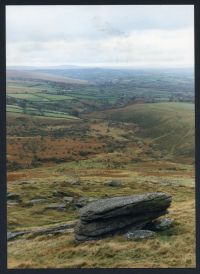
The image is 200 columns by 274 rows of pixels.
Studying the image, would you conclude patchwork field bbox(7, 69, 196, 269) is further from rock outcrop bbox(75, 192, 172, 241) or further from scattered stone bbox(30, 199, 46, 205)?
rock outcrop bbox(75, 192, 172, 241)

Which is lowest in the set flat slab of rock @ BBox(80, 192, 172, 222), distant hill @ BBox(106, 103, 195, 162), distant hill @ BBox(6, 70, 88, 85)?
flat slab of rock @ BBox(80, 192, 172, 222)

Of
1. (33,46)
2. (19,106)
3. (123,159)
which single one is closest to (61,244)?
(123,159)

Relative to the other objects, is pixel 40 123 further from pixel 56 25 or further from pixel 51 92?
pixel 56 25

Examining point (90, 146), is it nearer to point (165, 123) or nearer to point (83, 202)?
point (83, 202)

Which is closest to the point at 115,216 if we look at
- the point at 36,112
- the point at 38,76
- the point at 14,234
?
the point at 14,234

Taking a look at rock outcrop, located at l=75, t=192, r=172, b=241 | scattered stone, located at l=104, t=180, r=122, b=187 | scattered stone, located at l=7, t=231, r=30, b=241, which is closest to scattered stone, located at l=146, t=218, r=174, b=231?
rock outcrop, located at l=75, t=192, r=172, b=241

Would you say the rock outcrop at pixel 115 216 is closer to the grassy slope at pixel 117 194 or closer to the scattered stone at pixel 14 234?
the grassy slope at pixel 117 194
